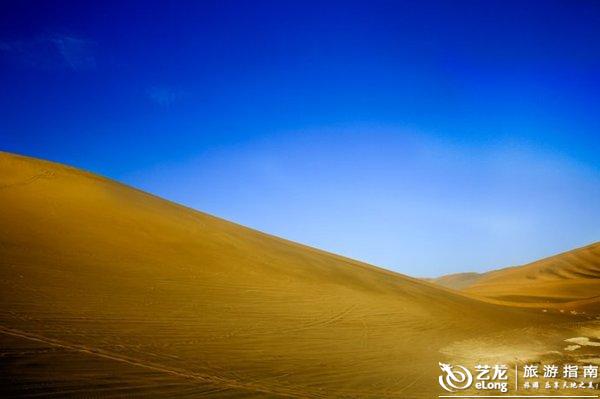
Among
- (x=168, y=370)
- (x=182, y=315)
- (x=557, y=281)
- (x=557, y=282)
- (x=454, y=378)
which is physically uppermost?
(x=557, y=281)

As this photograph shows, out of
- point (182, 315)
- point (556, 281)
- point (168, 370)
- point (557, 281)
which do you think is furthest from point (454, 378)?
point (556, 281)

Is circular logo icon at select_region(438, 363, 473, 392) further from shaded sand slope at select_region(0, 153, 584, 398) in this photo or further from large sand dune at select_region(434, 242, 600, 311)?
large sand dune at select_region(434, 242, 600, 311)

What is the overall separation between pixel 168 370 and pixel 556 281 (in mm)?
55901

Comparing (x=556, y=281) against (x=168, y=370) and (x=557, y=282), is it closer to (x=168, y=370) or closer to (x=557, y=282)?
(x=557, y=282)

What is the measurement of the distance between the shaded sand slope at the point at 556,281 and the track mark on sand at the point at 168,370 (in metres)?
32.4

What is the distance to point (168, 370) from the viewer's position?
7.38 meters

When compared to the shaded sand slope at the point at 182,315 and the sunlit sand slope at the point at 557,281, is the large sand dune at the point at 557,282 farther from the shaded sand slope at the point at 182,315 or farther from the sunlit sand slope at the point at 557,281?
the shaded sand slope at the point at 182,315

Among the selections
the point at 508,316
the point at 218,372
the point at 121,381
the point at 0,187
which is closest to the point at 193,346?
the point at 218,372

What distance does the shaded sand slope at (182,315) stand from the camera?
23.8 ft

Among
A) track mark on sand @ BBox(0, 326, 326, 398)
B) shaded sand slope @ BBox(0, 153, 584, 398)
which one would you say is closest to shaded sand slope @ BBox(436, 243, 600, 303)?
shaded sand slope @ BBox(0, 153, 584, 398)

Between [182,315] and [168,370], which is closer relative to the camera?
[168,370]

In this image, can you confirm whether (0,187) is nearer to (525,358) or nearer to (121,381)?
(121,381)

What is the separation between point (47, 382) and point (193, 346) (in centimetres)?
321

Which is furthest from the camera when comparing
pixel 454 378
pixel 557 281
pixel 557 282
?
pixel 557 281
